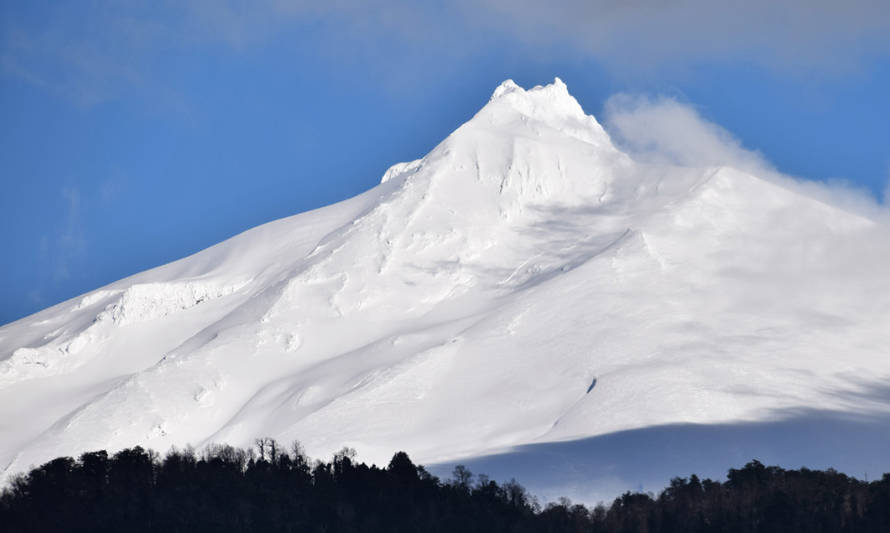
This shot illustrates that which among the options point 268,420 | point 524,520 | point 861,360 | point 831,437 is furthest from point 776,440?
point 268,420

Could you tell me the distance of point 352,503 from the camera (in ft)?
367

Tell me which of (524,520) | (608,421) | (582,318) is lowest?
(524,520)

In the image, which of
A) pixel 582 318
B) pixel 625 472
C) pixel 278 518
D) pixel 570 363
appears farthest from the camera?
pixel 582 318

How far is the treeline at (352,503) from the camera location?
103875 mm

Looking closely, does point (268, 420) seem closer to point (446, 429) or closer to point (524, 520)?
point (446, 429)

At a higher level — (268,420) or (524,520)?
(268,420)

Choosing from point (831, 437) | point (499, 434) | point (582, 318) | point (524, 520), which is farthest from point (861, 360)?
point (524, 520)

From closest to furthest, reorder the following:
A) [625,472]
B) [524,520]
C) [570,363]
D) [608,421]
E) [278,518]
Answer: [278,518], [524,520], [625,472], [608,421], [570,363]

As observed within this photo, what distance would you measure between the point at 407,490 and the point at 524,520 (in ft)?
35.3

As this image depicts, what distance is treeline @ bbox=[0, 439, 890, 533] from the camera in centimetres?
10388

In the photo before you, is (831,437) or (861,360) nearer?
(831,437)

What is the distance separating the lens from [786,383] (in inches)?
6865

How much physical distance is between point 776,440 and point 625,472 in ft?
65.8

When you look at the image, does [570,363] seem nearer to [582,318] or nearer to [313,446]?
[582,318]
